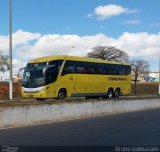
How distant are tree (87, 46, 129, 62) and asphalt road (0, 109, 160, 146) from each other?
315 ft

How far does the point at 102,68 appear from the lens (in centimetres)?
3484

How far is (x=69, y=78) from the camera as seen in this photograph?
3056 centimetres

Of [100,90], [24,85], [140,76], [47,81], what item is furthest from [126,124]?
[140,76]

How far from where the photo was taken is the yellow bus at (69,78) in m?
28.8

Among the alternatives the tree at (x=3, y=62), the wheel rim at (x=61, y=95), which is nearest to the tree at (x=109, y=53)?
the tree at (x=3, y=62)

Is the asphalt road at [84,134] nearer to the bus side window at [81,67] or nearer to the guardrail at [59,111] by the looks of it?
the guardrail at [59,111]

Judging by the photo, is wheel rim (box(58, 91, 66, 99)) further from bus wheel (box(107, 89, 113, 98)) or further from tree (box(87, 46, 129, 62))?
tree (box(87, 46, 129, 62))

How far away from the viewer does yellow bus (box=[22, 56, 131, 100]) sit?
1135 inches

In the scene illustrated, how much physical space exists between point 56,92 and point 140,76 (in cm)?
10281

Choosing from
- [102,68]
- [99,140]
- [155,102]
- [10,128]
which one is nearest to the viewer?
[99,140]

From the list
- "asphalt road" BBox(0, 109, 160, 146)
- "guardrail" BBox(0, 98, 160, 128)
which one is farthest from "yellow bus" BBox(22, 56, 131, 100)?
"asphalt road" BBox(0, 109, 160, 146)

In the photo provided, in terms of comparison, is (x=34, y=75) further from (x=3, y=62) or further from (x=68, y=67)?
(x=3, y=62)

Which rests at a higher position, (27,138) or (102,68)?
(102,68)

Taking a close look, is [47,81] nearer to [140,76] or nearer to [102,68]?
[102,68]
